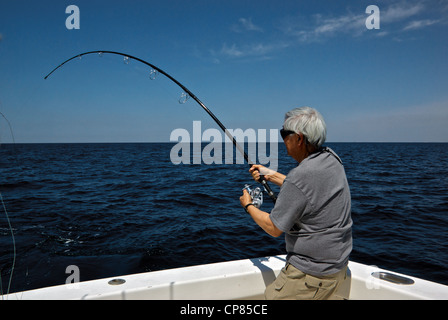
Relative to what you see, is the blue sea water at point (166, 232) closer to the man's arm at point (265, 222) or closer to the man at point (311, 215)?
the man's arm at point (265, 222)

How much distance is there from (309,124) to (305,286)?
1.00m

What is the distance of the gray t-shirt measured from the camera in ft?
5.46

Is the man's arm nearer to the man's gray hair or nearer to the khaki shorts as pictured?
the khaki shorts

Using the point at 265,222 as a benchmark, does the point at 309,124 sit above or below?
above

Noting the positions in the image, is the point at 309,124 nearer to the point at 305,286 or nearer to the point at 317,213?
A: the point at 317,213

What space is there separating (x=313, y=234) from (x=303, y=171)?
404mm

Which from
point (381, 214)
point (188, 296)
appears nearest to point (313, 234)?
point (188, 296)

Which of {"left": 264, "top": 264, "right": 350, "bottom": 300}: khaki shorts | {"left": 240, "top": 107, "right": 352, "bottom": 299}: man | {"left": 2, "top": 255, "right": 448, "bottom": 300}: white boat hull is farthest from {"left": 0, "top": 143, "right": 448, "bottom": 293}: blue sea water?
{"left": 264, "top": 264, "right": 350, "bottom": 300}: khaki shorts

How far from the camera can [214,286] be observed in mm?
2389

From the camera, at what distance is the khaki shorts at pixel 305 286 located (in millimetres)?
1828

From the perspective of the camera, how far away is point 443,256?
5.05m

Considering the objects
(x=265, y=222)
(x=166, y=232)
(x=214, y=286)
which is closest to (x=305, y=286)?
(x=265, y=222)

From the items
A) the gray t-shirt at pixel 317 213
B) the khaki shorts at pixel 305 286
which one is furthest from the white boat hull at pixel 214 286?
the gray t-shirt at pixel 317 213
